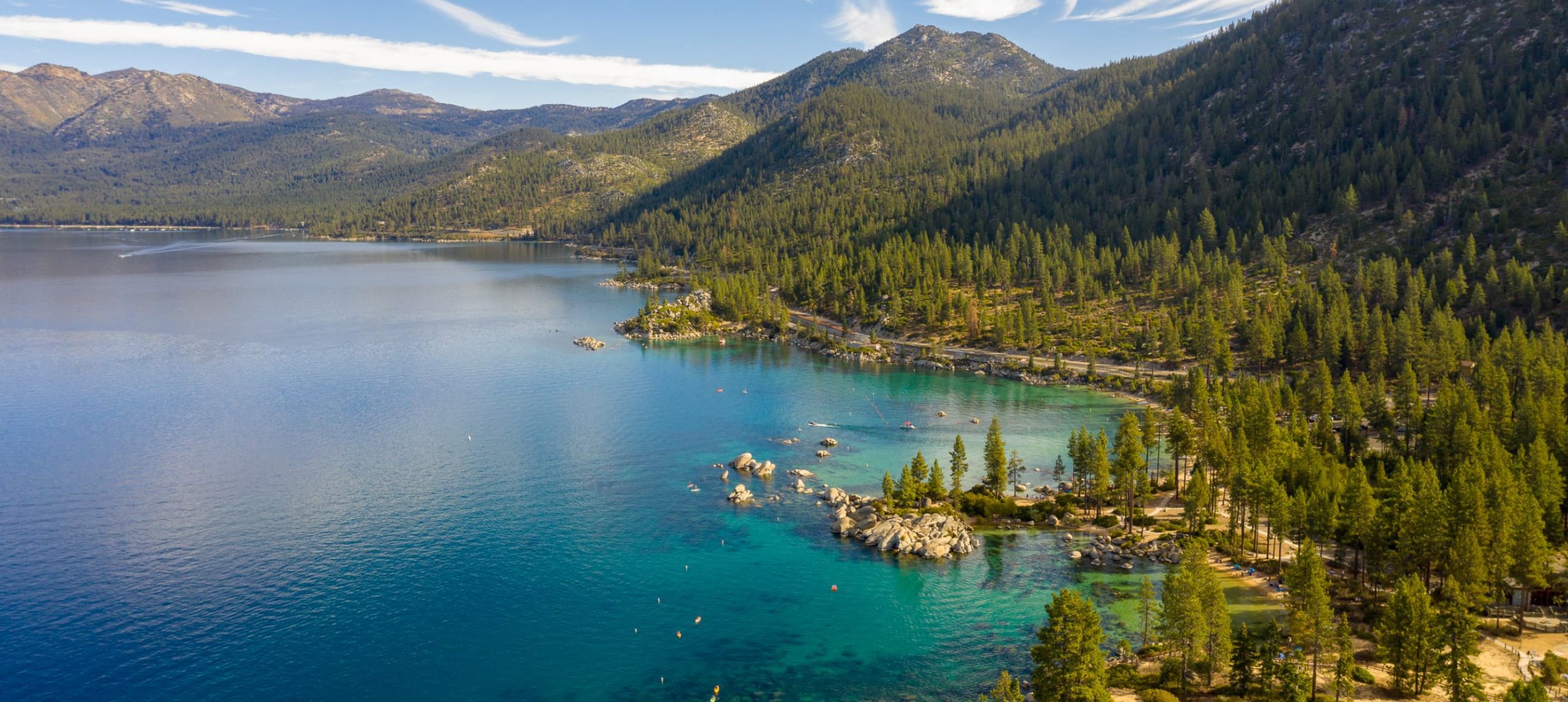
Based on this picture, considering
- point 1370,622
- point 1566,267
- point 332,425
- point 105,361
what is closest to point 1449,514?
point 1370,622

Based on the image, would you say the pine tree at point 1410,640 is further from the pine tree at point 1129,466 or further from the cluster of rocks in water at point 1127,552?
the pine tree at point 1129,466

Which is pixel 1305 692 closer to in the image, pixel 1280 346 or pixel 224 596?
pixel 224 596

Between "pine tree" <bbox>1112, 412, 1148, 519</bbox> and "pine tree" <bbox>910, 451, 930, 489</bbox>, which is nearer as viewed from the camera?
"pine tree" <bbox>1112, 412, 1148, 519</bbox>

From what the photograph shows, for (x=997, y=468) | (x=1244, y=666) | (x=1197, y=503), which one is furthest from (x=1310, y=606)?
(x=997, y=468)

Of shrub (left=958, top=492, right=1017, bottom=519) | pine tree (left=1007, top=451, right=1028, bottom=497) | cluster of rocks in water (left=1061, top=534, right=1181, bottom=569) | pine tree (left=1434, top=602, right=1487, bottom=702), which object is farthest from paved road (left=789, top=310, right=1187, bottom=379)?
pine tree (left=1434, top=602, right=1487, bottom=702)

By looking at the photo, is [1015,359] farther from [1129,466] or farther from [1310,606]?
[1310,606]

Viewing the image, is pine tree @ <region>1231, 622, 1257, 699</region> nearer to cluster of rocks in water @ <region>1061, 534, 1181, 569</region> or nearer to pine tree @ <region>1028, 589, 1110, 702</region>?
pine tree @ <region>1028, 589, 1110, 702</region>
